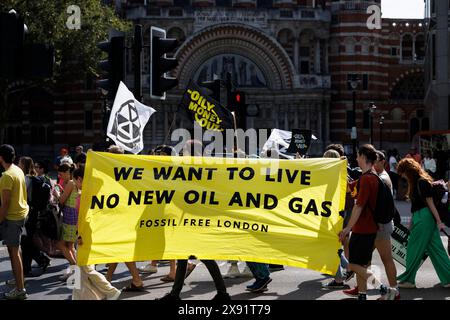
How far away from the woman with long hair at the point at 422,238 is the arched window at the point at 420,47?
40.0m

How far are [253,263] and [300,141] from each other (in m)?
8.60

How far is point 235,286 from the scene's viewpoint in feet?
33.5

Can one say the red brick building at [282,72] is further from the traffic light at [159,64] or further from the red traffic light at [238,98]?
the traffic light at [159,64]

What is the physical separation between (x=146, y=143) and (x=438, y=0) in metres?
19.1

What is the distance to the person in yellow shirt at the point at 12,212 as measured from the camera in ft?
29.2

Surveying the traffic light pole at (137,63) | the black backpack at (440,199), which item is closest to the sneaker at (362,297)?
the black backpack at (440,199)

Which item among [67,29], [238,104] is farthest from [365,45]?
[238,104]

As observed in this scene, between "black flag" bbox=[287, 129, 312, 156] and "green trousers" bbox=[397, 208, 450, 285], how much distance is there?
316 inches

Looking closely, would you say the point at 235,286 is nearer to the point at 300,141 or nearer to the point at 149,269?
the point at 149,269

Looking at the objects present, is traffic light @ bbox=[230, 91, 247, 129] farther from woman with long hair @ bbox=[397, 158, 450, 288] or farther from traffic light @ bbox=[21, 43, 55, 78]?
traffic light @ bbox=[21, 43, 55, 78]

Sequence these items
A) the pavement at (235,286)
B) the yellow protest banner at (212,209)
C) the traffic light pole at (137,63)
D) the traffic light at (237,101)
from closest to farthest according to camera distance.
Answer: the yellow protest banner at (212,209)
the pavement at (235,286)
the traffic light pole at (137,63)
the traffic light at (237,101)

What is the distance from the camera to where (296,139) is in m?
18.0

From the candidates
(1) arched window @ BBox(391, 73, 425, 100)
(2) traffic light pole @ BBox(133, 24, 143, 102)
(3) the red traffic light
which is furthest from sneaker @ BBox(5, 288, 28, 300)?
(1) arched window @ BBox(391, 73, 425, 100)

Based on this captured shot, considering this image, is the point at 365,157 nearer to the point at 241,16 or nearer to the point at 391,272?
the point at 391,272
